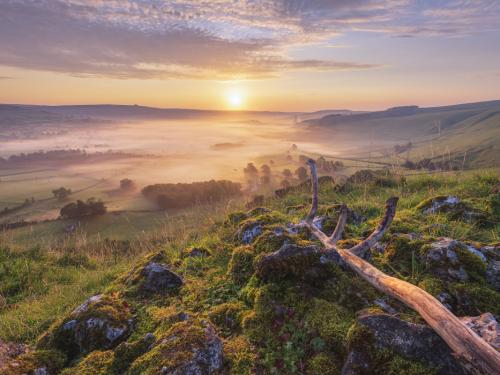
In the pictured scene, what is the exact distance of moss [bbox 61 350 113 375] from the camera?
3527mm

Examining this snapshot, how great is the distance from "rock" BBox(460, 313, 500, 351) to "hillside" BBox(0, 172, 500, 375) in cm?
2

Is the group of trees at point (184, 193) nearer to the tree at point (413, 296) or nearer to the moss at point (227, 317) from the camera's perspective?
the tree at point (413, 296)

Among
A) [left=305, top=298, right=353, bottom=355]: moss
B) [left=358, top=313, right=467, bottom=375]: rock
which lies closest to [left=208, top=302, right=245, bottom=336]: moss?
[left=305, top=298, right=353, bottom=355]: moss

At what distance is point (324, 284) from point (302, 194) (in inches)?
327

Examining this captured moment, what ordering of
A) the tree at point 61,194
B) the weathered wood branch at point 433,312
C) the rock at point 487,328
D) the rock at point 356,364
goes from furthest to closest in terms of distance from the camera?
the tree at point 61,194 < the rock at point 356,364 < the rock at point 487,328 < the weathered wood branch at point 433,312

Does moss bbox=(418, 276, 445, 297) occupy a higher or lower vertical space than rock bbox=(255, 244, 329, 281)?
lower

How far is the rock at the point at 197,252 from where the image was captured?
23.0ft

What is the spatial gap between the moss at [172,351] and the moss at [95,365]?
40 cm

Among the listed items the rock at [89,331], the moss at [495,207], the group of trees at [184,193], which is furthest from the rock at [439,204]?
the group of trees at [184,193]

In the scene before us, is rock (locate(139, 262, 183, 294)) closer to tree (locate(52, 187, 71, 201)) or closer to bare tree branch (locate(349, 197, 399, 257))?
bare tree branch (locate(349, 197, 399, 257))

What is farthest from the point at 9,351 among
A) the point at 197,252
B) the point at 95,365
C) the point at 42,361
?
the point at 197,252

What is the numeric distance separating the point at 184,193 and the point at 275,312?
71.9 meters

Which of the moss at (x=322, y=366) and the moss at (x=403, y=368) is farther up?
the moss at (x=403, y=368)

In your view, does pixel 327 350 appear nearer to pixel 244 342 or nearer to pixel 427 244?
pixel 244 342
